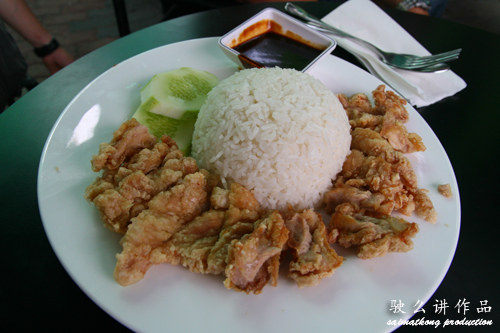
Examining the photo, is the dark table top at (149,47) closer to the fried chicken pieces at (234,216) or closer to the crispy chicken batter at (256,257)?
the fried chicken pieces at (234,216)

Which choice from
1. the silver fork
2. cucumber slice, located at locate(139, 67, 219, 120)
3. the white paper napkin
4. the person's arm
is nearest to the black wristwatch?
the person's arm

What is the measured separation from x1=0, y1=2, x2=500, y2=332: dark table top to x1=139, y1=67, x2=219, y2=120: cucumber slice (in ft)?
2.43

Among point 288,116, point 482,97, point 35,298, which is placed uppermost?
point 288,116

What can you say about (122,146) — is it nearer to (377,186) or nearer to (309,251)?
(309,251)

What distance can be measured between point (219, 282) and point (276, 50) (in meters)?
1.86

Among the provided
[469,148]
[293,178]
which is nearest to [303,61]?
[293,178]

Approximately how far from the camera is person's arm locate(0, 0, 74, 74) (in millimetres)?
3482

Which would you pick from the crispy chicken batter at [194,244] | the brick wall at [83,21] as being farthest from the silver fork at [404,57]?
the brick wall at [83,21]

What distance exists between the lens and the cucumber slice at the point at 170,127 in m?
2.13

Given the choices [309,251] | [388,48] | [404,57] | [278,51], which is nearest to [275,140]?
[309,251]

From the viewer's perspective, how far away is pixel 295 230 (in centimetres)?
151

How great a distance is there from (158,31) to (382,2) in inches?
115

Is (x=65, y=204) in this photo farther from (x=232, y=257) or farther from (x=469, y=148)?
(x=469, y=148)

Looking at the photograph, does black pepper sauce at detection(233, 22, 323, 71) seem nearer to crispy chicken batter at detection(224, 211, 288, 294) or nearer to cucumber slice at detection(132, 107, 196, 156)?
cucumber slice at detection(132, 107, 196, 156)
